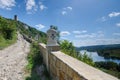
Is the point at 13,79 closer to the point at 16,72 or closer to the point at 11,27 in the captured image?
the point at 16,72

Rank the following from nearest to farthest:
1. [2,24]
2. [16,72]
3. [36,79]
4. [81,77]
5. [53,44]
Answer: [81,77] → [36,79] → [53,44] → [16,72] → [2,24]

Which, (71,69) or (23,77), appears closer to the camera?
(71,69)

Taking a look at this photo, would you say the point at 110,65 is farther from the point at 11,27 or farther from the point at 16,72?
the point at 16,72

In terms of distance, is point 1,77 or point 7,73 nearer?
point 1,77

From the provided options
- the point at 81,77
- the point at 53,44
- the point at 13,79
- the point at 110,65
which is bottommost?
the point at 110,65

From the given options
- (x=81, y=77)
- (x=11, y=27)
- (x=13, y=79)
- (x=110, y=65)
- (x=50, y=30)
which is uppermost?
(x=11, y=27)

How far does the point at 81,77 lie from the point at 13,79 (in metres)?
5.39

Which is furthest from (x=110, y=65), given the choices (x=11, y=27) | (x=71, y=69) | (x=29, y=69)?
(x=71, y=69)

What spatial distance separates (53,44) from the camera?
28.5ft

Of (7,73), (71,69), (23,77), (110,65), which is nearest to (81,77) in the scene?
(71,69)

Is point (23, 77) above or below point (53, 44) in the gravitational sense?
below

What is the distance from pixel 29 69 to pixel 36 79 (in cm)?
221

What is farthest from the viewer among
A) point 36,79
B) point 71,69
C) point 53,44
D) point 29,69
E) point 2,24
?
point 2,24

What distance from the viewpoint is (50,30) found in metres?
8.95
